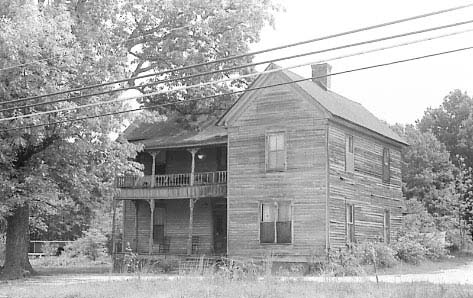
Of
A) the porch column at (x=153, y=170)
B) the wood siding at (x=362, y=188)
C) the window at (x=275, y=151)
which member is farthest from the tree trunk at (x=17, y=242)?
the wood siding at (x=362, y=188)

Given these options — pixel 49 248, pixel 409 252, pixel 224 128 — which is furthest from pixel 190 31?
pixel 49 248

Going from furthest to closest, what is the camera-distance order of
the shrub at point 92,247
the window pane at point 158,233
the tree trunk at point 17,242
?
the shrub at point 92,247 < the window pane at point 158,233 < the tree trunk at point 17,242

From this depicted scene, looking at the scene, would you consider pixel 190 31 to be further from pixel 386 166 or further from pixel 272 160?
pixel 386 166

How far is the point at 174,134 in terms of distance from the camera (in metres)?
39.5

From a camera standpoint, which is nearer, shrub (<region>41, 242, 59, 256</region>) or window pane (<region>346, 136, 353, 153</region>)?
window pane (<region>346, 136, 353, 153</region>)

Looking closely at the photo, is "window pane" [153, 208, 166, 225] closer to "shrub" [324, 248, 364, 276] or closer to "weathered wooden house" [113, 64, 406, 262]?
"weathered wooden house" [113, 64, 406, 262]

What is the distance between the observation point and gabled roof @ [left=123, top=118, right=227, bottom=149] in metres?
36.2

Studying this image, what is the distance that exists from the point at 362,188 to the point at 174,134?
11.4 m

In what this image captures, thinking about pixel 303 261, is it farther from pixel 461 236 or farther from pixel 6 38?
pixel 461 236

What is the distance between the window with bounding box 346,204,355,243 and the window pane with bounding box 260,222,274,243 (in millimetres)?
3518

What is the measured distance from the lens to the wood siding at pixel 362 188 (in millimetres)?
31234

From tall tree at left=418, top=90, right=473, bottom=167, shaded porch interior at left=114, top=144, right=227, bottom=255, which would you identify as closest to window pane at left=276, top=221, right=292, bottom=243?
shaded porch interior at left=114, top=144, right=227, bottom=255

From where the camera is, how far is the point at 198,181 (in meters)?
38.2

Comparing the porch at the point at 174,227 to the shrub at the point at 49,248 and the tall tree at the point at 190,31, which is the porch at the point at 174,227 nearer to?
the tall tree at the point at 190,31
